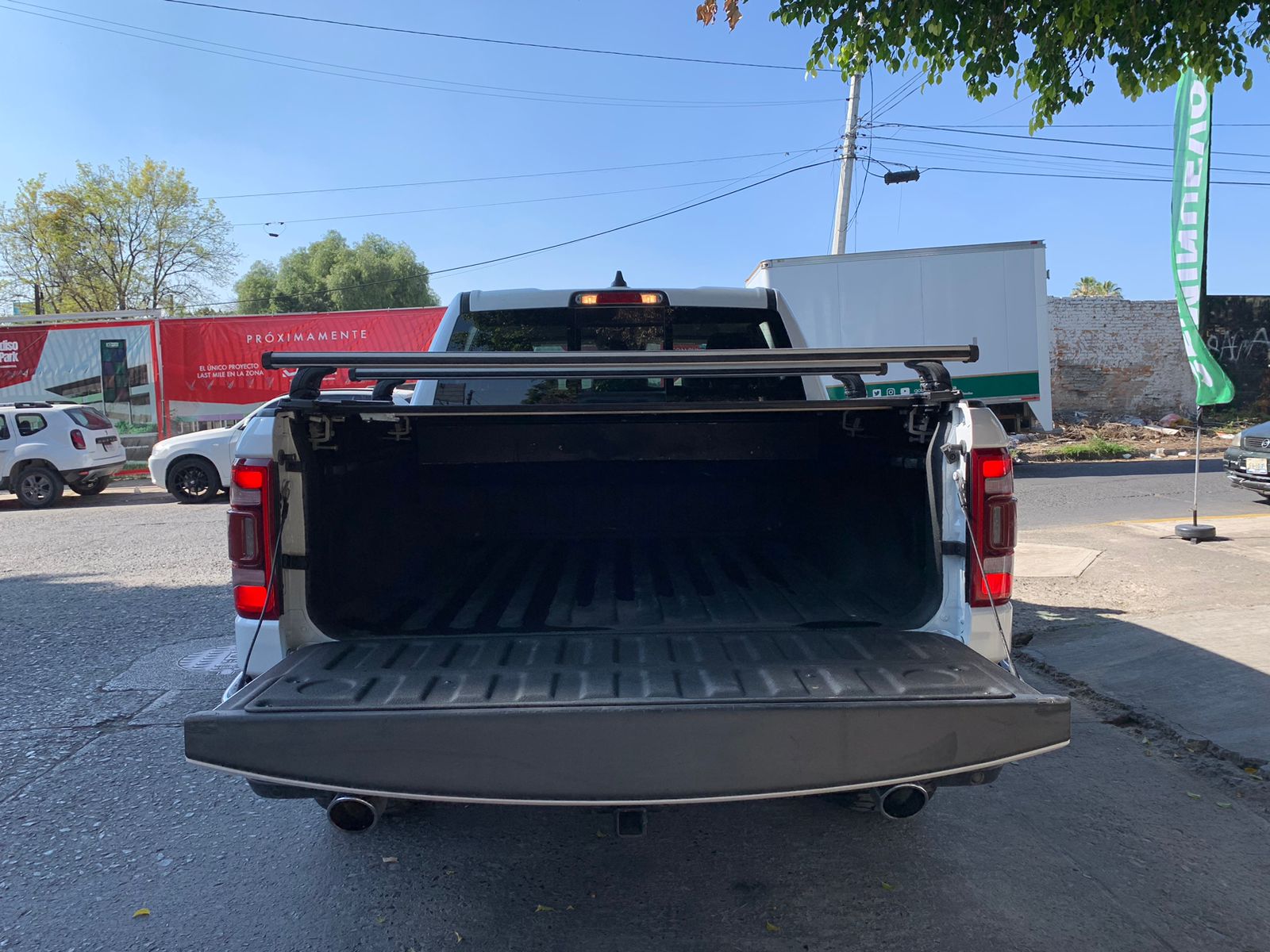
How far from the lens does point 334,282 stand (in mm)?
52750

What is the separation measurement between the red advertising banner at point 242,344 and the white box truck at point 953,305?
779cm

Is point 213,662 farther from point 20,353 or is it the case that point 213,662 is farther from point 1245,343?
point 1245,343

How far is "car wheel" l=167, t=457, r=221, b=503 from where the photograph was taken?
580 inches

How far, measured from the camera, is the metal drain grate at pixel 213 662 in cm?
539

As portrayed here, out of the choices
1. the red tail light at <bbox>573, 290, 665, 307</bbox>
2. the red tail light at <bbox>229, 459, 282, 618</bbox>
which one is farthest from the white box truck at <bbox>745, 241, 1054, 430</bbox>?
the red tail light at <bbox>229, 459, 282, 618</bbox>

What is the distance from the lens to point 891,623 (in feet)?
10.2

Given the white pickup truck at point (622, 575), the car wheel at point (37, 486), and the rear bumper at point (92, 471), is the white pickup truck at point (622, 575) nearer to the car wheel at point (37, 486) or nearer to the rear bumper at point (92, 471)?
the rear bumper at point (92, 471)

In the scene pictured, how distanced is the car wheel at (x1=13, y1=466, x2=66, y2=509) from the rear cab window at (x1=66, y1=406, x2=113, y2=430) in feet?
3.14

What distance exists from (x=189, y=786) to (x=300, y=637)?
5.00 ft

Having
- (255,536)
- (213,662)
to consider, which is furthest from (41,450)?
(255,536)

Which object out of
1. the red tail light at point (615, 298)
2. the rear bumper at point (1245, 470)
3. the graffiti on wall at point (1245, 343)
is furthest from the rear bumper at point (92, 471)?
the graffiti on wall at point (1245, 343)

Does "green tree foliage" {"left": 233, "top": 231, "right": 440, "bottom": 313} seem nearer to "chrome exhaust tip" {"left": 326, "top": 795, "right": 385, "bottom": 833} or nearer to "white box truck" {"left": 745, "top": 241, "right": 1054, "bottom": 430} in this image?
"white box truck" {"left": 745, "top": 241, "right": 1054, "bottom": 430}

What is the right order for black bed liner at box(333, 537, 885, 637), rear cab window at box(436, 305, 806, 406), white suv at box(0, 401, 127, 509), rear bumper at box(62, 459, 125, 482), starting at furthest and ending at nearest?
rear bumper at box(62, 459, 125, 482) < white suv at box(0, 401, 127, 509) < rear cab window at box(436, 305, 806, 406) < black bed liner at box(333, 537, 885, 637)

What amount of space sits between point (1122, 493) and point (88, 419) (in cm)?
1748
